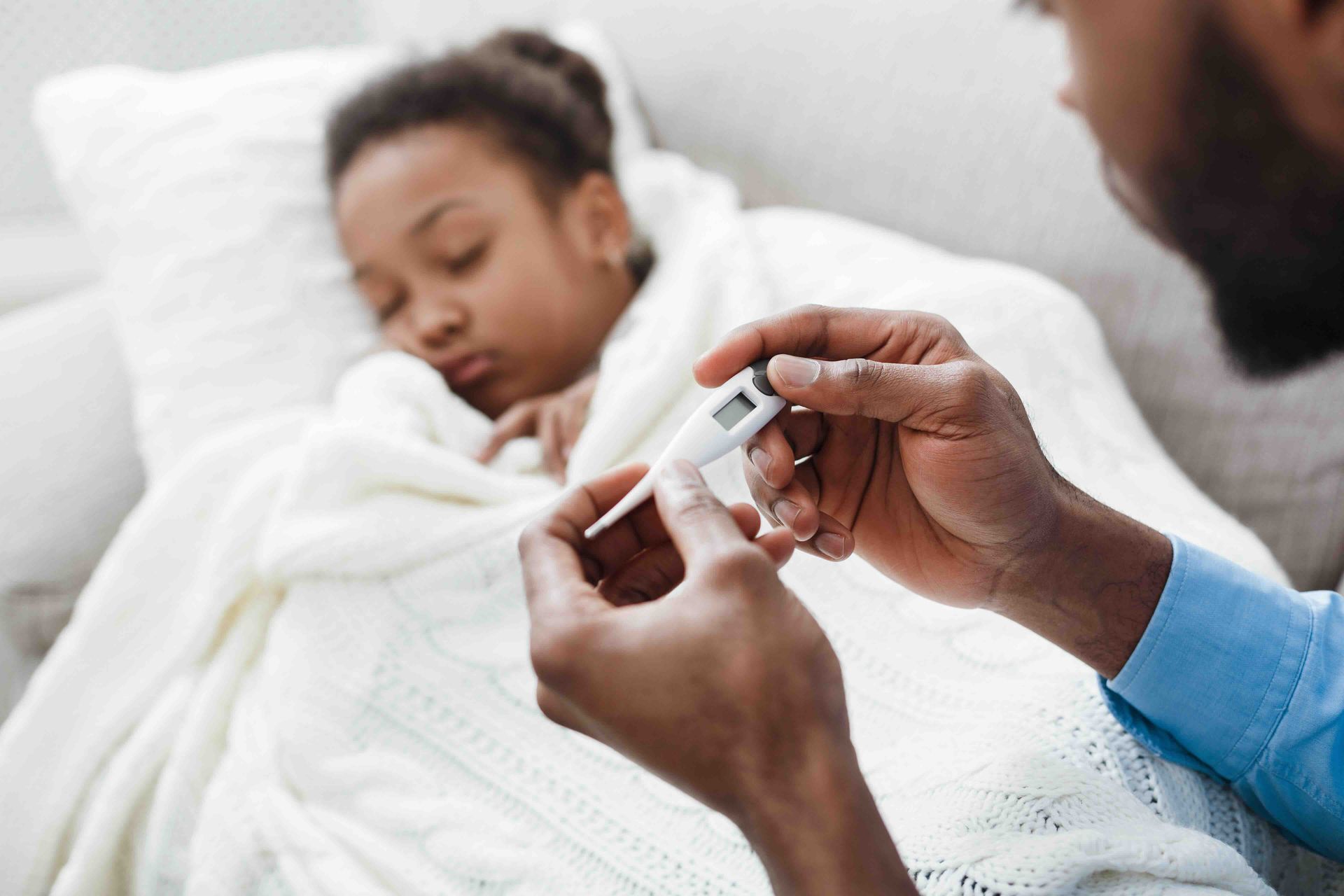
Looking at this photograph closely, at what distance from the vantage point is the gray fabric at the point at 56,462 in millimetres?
845

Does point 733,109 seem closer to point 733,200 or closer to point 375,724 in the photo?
point 733,200

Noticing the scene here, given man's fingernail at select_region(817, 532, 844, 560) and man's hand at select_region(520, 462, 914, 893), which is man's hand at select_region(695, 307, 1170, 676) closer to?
man's fingernail at select_region(817, 532, 844, 560)

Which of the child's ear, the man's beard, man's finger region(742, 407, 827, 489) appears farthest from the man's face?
the child's ear

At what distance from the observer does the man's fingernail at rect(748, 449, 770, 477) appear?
49 cm

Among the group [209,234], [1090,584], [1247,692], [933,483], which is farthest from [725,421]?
[209,234]

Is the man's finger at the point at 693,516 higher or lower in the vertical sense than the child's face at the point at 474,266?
higher


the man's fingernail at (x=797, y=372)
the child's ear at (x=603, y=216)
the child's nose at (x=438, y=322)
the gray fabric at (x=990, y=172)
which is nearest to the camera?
the man's fingernail at (x=797, y=372)

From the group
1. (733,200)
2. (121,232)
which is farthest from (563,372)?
(121,232)

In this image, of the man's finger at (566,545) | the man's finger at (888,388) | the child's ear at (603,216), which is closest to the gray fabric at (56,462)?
the child's ear at (603,216)

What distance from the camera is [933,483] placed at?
0.50 m

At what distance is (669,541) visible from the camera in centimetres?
49

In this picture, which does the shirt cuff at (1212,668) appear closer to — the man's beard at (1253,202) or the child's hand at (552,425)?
the man's beard at (1253,202)

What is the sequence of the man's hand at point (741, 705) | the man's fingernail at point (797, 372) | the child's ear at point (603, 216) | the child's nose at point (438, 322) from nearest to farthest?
the man's hand at point (741, 705) < the man's fingernail at point (797, 372) < the child's nose at point (438, 322) < the child's ear at point (603, 216)

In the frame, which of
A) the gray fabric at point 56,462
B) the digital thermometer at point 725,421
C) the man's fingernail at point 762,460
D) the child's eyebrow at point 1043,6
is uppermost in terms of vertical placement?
the child's eyebrow at point 1043,6
